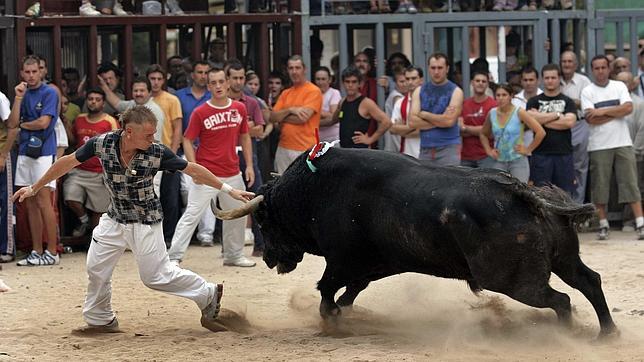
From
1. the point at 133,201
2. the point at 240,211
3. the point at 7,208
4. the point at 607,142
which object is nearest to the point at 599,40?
the point at 607,142

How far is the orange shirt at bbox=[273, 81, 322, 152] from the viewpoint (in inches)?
492

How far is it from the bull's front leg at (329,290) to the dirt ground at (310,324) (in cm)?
11

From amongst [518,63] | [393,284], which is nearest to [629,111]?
[518,63]

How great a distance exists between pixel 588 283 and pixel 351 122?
18.1 feet

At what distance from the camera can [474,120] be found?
12797mm

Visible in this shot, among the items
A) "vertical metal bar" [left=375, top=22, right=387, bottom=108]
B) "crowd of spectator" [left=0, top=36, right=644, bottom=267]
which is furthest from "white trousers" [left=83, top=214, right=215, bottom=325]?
"vertical metal bar" [left=375, top=22, right=387, bottom=108]

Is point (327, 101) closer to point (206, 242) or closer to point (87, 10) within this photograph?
point (206, 242)

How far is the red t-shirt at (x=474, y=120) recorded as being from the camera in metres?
12.8

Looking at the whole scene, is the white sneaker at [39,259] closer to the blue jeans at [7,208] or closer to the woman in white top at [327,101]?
the blue jeans at [7,208]

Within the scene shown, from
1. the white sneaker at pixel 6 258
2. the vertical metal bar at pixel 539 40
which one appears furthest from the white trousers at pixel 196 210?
the vertical metal bar at pixel 539 40

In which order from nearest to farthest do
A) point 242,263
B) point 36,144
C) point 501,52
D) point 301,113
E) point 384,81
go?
point 242,263, point 36,144, point 301,113, point 384,81, point 501,52

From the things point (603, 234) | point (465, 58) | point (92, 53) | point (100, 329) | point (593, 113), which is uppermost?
point (92, 53)

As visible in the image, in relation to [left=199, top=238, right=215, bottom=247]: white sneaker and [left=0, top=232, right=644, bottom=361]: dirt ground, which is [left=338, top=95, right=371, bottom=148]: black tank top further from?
[left=0, top=232, right=644, bottom=361]: dirt ground

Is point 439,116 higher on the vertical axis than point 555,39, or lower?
lower
